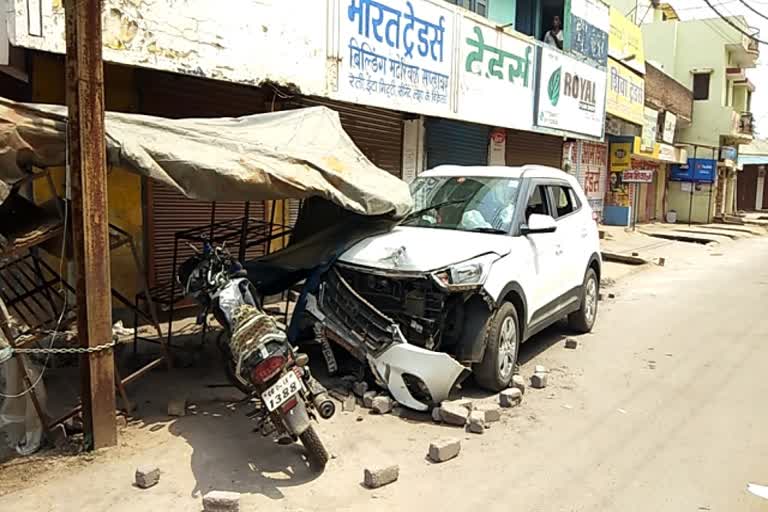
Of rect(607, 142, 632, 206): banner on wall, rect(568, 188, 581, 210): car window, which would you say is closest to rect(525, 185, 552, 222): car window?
rect(568, 188, 581, 210): car window

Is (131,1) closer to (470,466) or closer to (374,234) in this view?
(374,234)

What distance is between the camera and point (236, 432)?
191 inches

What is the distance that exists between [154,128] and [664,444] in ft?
13.7

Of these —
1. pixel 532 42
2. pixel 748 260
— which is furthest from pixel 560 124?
pixel 748 260

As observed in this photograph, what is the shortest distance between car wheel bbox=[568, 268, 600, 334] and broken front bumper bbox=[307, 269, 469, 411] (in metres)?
3.17

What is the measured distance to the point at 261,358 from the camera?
4.26m

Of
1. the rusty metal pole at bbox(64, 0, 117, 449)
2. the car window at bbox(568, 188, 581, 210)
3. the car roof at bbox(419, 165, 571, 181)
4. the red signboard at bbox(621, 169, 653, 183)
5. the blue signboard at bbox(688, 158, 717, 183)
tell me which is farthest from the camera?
the blue signboard at bbox(688, 158, 717, 183)

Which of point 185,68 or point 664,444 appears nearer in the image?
point 664,444

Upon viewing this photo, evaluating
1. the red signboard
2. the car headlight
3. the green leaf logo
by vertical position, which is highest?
the green leaf logo

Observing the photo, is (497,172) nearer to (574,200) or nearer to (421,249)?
(574,200)

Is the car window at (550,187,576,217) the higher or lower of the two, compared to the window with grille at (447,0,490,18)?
lower

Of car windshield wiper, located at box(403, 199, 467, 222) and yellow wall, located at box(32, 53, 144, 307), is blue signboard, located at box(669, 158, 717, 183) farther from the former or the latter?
yellow wall, located at box(32, 53, 144, 307)

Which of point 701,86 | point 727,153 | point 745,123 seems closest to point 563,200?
point 727,153

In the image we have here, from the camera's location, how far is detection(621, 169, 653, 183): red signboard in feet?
84.0
